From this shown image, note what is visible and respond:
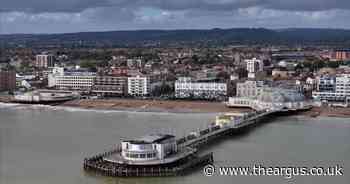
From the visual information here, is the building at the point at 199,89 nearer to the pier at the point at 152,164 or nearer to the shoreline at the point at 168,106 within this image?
the shoreline at the point at 168,106

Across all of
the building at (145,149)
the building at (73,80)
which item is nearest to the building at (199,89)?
the building at (73,80)

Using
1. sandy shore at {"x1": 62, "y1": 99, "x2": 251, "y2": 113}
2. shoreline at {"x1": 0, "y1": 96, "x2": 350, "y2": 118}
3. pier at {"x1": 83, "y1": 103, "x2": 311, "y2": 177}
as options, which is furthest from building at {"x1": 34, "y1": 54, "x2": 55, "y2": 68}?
pier at {"x1": 83, "y1": 103, "x2": 311, "y2": 177}

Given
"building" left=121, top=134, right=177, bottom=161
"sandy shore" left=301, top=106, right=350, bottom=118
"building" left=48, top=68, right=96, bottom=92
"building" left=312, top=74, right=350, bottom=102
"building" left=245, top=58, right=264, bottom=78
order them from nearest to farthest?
"building" left=121, top=134, right=177, bottom=161, "sandy shore" left=301, top=106, right=350, bottom=118, "building" left=312, top=74, right=350, bottom=102, "building" left=48, top=68, right=96, bottom=92, "building" left=245, top=58, right=264, bottom=78

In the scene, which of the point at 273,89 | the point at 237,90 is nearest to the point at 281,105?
the point at 273,89

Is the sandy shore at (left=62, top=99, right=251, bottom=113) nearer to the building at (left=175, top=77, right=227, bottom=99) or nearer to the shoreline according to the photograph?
the shoreline

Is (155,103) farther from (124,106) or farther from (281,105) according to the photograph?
(281,105)
